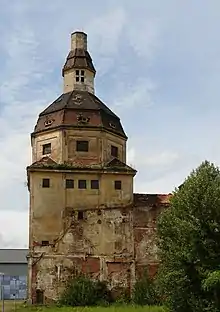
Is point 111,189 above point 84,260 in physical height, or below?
above

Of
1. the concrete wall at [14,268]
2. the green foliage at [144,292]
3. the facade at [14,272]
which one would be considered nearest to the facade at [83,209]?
the green foliage at [144,292]

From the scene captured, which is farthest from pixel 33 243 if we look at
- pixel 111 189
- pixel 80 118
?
pixel 80 118

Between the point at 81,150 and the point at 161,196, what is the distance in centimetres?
878

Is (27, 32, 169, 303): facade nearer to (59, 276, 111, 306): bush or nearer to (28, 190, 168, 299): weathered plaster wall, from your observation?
(28, 190, 168, 299): weathered plaster wall

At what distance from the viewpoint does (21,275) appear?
94.2 meters

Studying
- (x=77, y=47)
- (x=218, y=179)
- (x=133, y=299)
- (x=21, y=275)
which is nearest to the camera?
(x=218, y=179)

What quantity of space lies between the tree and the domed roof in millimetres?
20719

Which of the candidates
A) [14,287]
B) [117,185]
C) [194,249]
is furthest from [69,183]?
[14,287]

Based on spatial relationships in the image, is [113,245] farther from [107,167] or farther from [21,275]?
[21,275]

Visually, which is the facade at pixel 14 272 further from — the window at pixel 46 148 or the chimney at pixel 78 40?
the chimney at pixel 78 40

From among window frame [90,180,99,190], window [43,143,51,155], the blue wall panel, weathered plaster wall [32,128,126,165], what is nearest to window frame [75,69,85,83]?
weathered plaster wall [32,128,126,165]

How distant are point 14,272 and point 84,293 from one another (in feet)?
158

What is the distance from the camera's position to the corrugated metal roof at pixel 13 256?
96750 millimetres

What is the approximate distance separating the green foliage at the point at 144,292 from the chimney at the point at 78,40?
24.8 metres
